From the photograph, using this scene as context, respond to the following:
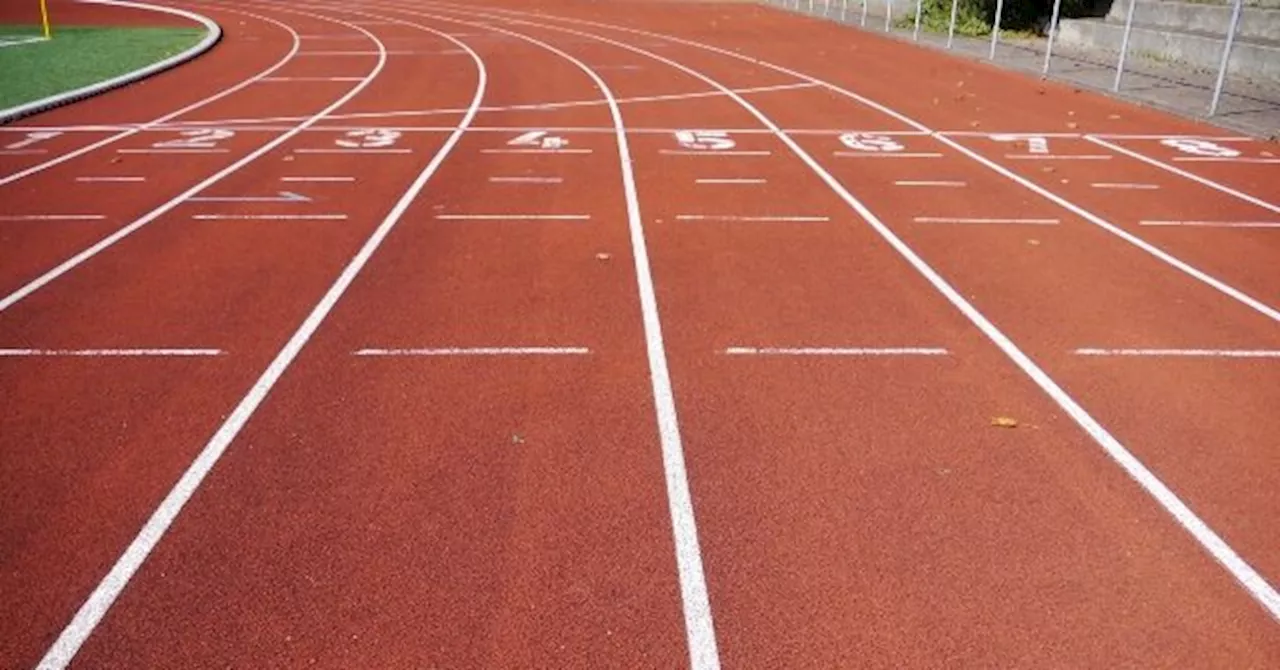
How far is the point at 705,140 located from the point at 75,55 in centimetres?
1474

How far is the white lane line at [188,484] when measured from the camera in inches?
165

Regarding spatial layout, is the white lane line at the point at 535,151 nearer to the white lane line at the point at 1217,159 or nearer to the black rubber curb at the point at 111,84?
the black rubber curb at the point at 111,84

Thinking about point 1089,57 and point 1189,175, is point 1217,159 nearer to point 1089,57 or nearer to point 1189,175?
point 1189,175

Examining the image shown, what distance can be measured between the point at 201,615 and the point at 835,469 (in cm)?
298

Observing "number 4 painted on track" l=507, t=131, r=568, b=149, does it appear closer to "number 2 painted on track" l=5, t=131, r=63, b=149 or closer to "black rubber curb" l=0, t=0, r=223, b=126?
"number 2 painted on track" l=5, t=131, r=63, b=149

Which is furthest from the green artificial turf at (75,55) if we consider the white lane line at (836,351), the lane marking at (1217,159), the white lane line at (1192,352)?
the lane marking at (1217,159)

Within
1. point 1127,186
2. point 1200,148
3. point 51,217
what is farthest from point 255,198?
point 1200,148

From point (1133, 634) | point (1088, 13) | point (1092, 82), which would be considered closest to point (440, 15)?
point (1088, 13)

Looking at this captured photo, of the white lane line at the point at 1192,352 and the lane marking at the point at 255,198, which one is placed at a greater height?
the white lane line at the point at 1192,352

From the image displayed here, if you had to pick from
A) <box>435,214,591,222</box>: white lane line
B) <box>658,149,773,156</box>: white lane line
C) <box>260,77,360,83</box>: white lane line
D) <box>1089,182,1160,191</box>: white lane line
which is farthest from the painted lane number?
<box>260,77,360,83</box>: white lane line

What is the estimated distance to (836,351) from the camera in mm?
6984

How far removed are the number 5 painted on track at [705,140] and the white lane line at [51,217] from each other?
6759 millimetres

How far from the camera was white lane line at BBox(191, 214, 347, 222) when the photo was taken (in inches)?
394

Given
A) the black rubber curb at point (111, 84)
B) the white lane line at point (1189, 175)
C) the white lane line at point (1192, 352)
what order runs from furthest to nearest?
the black rubber curb at point (111, 84)
the white lane line at point (1189, 175)
the white lane line at point (1192, 352)
